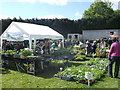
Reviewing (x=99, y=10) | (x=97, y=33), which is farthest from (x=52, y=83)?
(x=99, y=10)

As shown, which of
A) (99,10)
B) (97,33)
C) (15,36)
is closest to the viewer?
(15,36)

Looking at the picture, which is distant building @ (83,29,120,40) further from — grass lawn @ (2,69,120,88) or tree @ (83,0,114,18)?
grass lawn @ (2,69,120,88)

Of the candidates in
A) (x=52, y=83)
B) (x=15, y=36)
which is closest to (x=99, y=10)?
(x=15, y=36)

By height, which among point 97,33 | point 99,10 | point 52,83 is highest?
point 99,10

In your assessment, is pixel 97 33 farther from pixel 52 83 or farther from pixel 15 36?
pixel 52 83

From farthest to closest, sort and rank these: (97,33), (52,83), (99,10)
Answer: (99,10) → (97,33) → (52,83)

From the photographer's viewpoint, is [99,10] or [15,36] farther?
[99,10]

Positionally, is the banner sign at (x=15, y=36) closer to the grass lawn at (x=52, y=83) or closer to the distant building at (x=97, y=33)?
the grass lawn at (x=52, y=83)

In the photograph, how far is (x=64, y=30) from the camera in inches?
1505

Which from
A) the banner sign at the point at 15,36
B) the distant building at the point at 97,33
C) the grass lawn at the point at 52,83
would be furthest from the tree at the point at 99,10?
the grass lawn at the point at 52,83

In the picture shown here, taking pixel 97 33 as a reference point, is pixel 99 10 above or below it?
above

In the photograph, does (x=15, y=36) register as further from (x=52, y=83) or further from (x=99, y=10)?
(x=99, y=10)

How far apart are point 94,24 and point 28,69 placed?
97.8 feet

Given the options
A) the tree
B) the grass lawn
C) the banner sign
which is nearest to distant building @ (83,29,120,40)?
the tree
